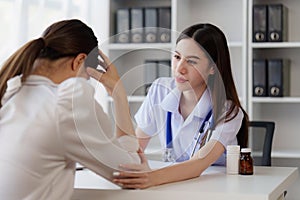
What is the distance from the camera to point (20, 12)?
9.85 ft

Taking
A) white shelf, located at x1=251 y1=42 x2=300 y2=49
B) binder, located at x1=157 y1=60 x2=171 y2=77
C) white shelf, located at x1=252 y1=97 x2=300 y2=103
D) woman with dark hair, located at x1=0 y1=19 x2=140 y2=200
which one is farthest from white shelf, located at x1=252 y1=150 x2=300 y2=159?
woman with dark hair, located at x1=0 y1=19 x2=140 y2=200

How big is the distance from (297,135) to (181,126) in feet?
7.09

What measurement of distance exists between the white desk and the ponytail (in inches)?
15.4

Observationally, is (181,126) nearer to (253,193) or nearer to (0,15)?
(253,193)

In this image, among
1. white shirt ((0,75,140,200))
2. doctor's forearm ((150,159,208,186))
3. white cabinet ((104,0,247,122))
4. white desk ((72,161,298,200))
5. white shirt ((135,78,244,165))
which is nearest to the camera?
white shirt ((0,75,140,200))

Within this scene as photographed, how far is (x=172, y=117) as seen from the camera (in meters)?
2.02

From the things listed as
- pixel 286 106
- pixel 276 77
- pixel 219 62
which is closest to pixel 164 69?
pixel 219 62

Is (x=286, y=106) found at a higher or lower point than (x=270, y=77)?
lower

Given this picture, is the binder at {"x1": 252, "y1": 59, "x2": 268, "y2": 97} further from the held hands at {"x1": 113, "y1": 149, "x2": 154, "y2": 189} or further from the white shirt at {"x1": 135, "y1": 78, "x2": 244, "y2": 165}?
the held hands at {"x1": 113, "y1": 149, "x2": 154, "y2": 189}

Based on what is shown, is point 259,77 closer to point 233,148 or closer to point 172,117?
point 233,148

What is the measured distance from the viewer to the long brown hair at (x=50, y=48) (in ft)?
5.22

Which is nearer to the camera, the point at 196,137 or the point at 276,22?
the point at 196,137

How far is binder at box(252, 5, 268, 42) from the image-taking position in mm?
3715

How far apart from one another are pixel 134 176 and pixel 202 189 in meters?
0.19
